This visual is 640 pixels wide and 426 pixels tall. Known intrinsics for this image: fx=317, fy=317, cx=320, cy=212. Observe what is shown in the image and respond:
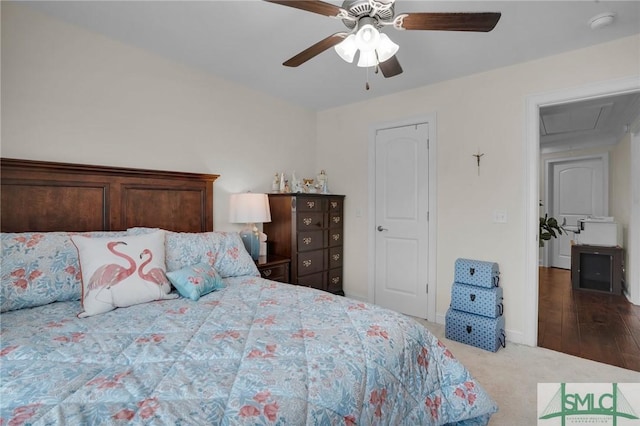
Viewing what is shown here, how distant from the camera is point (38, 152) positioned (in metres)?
2.08

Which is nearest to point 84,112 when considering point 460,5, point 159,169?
point 159,169

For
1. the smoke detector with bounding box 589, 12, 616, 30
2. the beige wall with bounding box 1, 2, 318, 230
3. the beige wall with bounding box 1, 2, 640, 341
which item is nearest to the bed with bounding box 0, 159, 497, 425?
the beige wall with bounding box 1, 2, 318, 230

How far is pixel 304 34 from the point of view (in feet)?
7.53

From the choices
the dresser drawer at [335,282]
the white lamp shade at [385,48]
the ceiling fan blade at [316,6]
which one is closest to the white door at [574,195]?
the dresser drawer at [335,282]

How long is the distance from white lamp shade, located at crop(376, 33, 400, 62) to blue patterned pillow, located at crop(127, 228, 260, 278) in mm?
1635

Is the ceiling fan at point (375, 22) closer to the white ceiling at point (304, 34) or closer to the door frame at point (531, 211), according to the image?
the white ceiling at point (304, 34)

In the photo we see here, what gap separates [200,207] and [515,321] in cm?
299

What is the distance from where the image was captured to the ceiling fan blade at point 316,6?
1441 mm

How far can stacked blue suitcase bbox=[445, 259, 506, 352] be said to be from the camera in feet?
8.59

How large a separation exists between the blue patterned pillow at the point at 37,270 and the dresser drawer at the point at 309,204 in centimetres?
194

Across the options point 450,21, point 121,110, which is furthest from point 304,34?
point 121,110

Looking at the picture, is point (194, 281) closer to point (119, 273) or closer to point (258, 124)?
point (119, 273)

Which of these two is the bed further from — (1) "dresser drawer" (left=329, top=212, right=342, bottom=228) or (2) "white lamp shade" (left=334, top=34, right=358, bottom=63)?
(1) "dresser drawer" (left=329, top=212, right=342, bottom=228)

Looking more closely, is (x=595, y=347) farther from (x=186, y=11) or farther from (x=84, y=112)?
(x=84, y=112)
